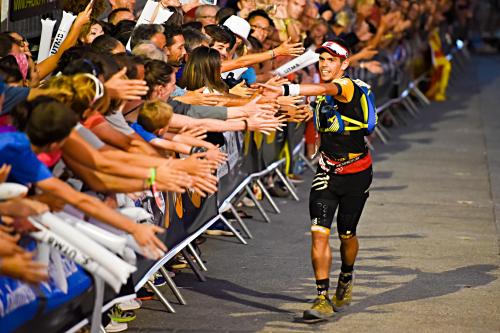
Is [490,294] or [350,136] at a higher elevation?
[350,136]

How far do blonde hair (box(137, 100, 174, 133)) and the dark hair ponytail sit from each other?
1.87 metres

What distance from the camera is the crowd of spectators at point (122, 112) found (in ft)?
21.6

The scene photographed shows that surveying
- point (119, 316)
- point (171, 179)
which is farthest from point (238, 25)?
point (171, 179)

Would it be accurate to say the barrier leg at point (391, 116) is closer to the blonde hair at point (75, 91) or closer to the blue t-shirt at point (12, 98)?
the blue t-shirt at point (12, 98)

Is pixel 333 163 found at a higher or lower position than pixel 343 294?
higher

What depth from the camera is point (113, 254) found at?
22.2 feet

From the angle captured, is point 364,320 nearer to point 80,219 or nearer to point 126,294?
point 126,294

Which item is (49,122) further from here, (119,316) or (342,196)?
(342,196)

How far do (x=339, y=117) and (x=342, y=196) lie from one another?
0.63 m

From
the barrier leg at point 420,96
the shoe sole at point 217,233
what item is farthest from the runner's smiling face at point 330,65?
the barrier leg at point 420,96

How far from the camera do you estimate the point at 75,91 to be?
717 centimetres

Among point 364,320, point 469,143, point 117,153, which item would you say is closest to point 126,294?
point 117,153

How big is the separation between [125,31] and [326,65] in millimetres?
2126

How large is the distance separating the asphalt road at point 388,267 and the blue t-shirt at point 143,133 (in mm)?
1391
